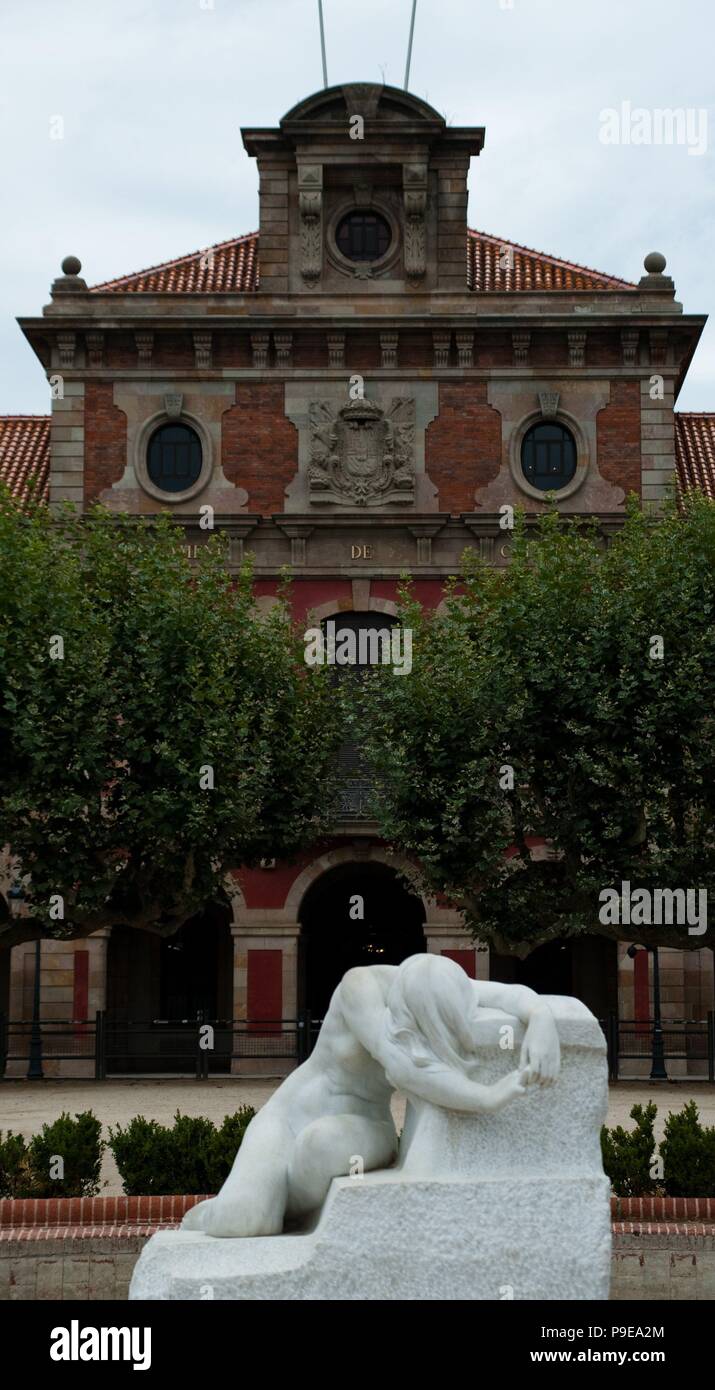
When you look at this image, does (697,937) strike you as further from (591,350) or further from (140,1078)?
(591,350)

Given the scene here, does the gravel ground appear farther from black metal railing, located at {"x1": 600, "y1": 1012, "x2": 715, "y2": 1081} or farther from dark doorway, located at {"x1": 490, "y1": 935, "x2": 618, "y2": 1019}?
dark doorway, located at {"x1": 490, "y1": 935, "x2": 618, "y2": 1019}

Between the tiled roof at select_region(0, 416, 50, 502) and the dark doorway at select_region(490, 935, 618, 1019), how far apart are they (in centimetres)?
1276

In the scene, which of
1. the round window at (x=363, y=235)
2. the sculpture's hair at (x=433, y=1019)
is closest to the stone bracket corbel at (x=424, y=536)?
the round window at (x=363, y=235)

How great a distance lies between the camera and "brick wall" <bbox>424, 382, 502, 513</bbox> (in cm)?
3316

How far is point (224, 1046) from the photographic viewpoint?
103 feet

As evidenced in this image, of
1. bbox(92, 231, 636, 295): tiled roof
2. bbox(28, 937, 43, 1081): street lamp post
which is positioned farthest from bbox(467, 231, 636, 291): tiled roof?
bbox(28, 937, 43, 1081): street lamp post

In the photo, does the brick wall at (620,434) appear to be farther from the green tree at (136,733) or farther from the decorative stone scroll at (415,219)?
the green tree at (136,733)

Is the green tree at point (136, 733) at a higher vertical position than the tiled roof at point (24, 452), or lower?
lower

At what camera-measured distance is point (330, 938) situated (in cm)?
3519

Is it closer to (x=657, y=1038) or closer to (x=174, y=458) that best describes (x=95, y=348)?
(x=174, y=458)

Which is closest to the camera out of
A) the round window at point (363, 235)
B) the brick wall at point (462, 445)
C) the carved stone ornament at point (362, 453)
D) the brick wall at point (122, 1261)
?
the brick wall at point (122, 1261)

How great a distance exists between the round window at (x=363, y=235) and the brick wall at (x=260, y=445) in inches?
120

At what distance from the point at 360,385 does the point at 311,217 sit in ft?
11.2

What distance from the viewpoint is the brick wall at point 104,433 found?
3344cm
